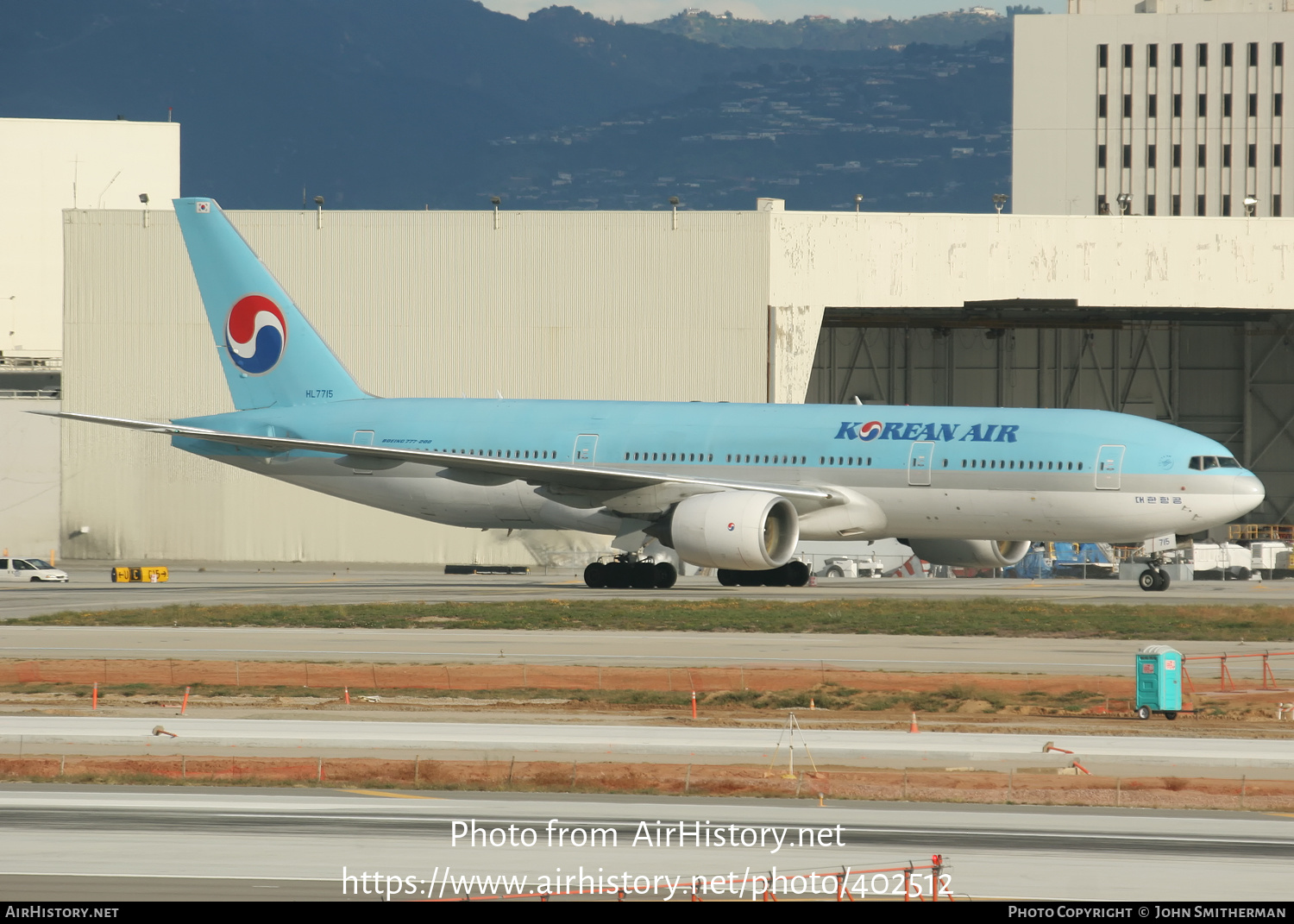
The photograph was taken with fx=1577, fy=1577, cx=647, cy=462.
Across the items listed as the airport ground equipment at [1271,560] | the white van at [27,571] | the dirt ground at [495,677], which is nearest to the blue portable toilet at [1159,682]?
the dirt ground at [495,677]

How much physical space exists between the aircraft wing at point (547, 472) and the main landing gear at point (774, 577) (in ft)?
10.3

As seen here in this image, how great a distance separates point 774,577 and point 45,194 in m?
61.9

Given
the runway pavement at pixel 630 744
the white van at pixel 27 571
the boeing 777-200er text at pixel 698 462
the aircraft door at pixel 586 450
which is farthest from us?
the white van at pixel 27 571

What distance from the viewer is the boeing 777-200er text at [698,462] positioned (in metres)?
35.2

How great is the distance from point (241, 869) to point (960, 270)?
47001 mm

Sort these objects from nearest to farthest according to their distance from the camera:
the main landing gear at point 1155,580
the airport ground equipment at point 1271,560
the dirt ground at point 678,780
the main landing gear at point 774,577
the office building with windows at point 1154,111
→ the dirt ground at point 678,780
the main landing gear at point 1155,580
the main landing gear at point 774,577
the airport ground equipment at point 1271,560
the office building with windows at point 1154,111

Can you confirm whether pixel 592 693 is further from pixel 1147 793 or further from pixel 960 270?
pixel 960 270

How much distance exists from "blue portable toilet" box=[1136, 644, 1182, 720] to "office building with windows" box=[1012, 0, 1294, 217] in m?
109

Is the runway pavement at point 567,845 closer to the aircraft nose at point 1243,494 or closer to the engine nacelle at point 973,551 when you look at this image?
the aircraft nose at point 1243,494

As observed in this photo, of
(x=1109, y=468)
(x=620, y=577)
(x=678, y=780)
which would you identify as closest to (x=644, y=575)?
(x=620, y=577)

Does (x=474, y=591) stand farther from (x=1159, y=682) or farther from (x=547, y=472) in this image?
(x=1159, y=682)

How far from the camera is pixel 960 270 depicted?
55.2 m
